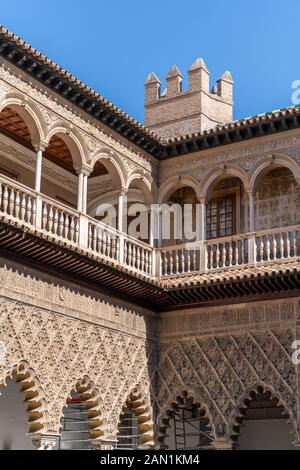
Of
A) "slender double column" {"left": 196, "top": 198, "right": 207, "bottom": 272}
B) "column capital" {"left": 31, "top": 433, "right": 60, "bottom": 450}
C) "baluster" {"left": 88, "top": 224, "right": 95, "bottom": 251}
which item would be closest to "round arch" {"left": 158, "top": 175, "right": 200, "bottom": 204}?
"slender double column" {"left": 196, "top": 198, "right": 207, "bottom": 272}

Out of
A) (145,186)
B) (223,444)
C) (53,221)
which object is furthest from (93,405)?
(145,186)

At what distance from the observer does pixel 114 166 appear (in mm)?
14344

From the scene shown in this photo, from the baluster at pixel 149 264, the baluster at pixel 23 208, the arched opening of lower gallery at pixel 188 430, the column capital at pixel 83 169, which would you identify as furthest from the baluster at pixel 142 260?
the baluster at pixel 23 208

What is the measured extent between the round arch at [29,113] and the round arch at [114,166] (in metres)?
1.54

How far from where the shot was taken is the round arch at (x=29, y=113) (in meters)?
12.2

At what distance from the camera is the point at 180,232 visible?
15820mm

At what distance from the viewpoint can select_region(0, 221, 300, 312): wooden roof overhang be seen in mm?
11609

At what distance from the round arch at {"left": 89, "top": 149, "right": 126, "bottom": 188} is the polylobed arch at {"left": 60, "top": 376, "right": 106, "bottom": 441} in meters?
3.41

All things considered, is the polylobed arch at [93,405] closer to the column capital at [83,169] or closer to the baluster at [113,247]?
the baluster at [113,247]

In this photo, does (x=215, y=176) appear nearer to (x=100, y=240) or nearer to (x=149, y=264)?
(x=149, y=264)

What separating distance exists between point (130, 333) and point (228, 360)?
1567 millimetres

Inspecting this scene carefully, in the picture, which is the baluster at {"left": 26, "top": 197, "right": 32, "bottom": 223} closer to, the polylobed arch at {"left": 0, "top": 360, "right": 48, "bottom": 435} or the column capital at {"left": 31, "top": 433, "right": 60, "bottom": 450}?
the polylobed arch at {"left": 0, "top": 360, "right": 48, "bottom": 435}

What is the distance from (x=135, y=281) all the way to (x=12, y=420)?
356 centimetres

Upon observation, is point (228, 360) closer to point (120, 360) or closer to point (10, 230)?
point (120, 360)
